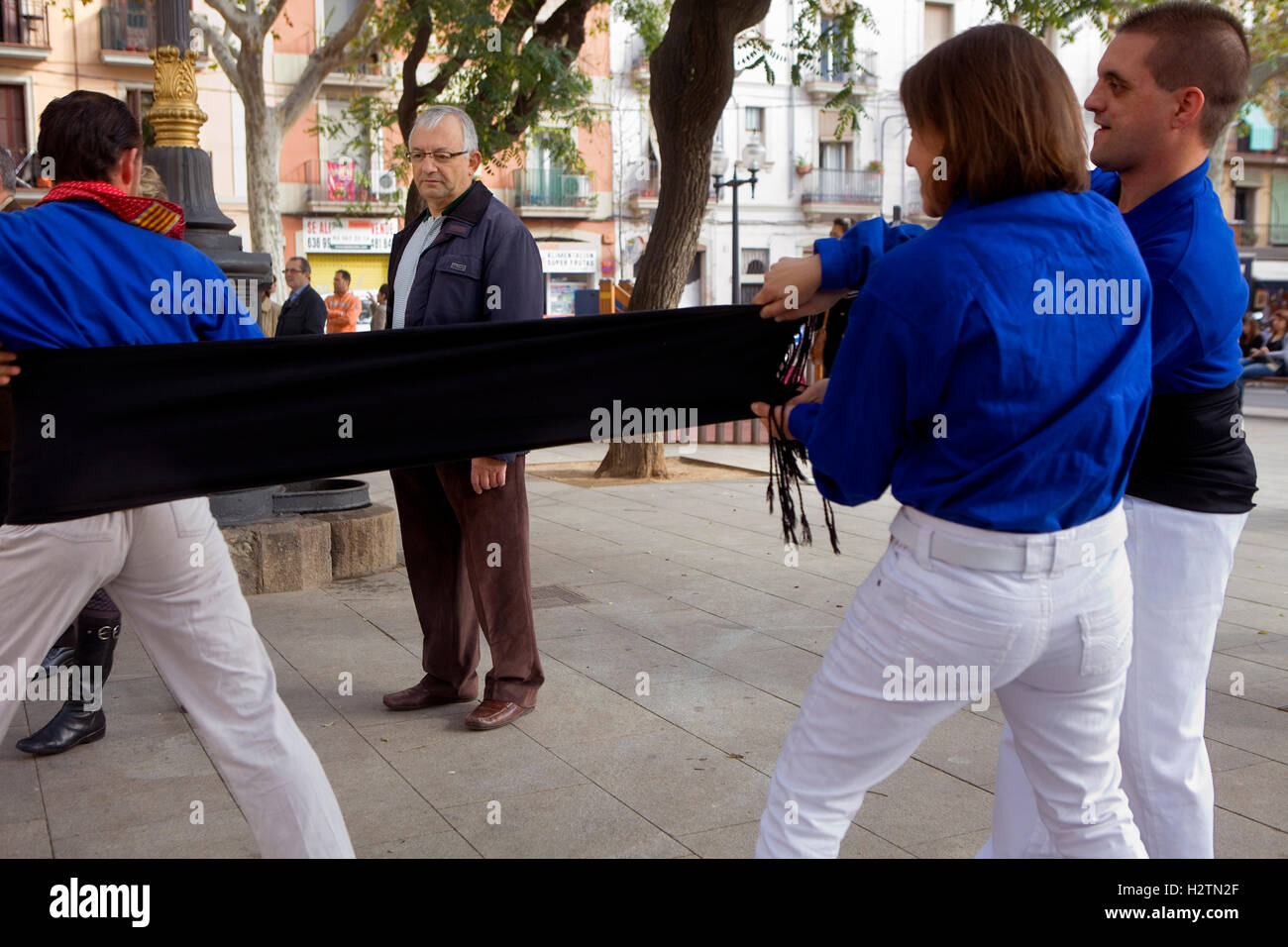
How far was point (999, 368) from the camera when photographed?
2.04 metres

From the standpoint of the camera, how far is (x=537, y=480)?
37.3 feet

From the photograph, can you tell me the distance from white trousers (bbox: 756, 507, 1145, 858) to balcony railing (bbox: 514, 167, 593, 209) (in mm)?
37462

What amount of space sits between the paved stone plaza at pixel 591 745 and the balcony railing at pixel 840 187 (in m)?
35.6

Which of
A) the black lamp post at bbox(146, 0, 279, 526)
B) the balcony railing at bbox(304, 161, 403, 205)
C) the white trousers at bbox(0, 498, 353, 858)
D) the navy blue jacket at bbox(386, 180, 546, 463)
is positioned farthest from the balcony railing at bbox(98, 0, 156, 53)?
the white trousers at bbox(0, 498, 353, 858)

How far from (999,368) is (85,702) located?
3432 millimetres

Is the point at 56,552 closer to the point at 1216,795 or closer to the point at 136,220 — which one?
the point at 136,220

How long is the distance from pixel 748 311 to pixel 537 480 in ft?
27.7

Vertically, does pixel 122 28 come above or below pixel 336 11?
below

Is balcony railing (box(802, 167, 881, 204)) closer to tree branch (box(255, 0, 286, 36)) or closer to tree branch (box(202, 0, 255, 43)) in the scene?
tree branch (box(255, 0, 286, 36))

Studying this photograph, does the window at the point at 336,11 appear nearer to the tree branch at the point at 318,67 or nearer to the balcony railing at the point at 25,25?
the balcony railing at the point at 25,25

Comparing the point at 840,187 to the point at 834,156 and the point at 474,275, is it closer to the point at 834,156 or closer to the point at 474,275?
the point at 834,156

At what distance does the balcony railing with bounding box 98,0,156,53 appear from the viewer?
32375 mm

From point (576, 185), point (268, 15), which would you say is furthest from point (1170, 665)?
point (576, 185)
